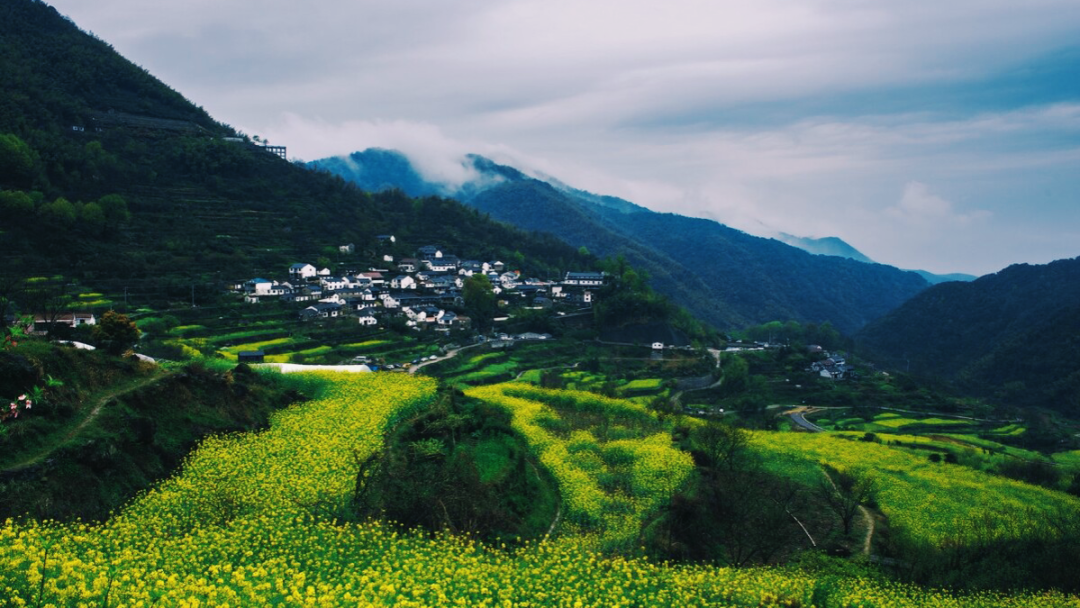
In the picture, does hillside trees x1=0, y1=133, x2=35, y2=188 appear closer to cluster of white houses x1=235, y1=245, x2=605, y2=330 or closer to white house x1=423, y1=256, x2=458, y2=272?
cluster of white houses x1=235, y1=245, x2=605, y2=330

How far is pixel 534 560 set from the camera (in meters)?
14.3

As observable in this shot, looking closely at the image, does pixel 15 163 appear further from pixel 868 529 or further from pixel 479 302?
pixel 868 529

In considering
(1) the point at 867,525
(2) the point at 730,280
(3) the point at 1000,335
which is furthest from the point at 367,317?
(2) the point at 730,280

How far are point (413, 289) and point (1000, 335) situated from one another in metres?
86.0

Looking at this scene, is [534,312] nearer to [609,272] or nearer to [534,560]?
[609,272]

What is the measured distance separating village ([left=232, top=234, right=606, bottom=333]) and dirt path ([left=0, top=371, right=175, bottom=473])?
3772 centimetres

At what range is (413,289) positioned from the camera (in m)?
77.2

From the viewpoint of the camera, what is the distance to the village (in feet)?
202

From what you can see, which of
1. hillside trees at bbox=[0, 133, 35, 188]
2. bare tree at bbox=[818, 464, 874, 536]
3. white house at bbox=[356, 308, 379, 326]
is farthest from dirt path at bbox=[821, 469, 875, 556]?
hillside trees at bbox=[0, 133, 35, 188]

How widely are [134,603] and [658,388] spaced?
176ft

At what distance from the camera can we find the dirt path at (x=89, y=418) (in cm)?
1503

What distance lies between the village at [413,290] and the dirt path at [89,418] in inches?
1485

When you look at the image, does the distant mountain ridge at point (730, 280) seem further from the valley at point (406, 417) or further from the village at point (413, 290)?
the village at point (413, 290)

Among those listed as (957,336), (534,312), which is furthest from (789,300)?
(534,312)
